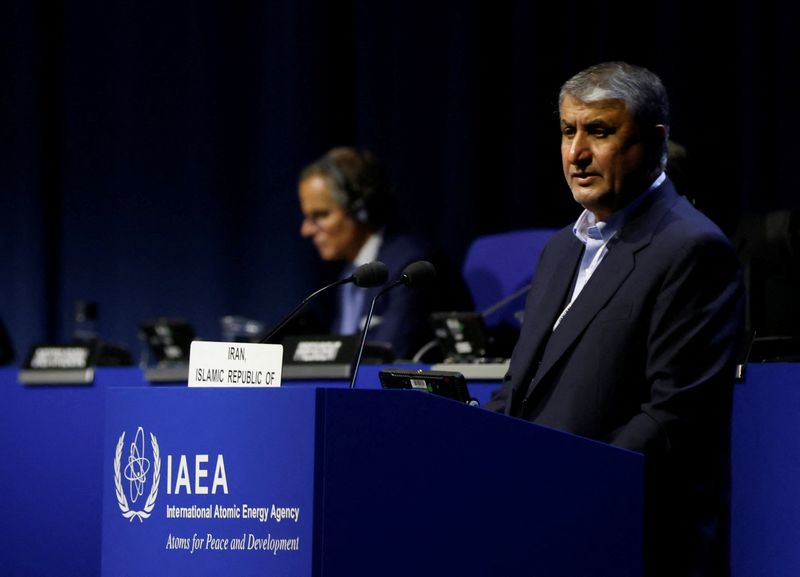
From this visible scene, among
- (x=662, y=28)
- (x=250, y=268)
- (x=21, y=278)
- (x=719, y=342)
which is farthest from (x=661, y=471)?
(x=21, y=278)

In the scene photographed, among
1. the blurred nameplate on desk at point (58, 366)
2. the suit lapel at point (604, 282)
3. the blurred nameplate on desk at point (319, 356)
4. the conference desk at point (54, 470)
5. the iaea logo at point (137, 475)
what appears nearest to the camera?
the iaea logo at point (137, 475)

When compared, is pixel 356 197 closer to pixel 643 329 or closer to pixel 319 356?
pixel 319 356

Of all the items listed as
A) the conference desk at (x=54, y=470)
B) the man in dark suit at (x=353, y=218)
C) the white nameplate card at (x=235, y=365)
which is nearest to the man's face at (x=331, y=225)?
the man in dark suit at (x=353, y=218)

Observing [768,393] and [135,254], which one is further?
[135,254]

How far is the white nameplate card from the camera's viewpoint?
85.9 inches

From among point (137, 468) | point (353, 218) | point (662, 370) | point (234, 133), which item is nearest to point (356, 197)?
point (353, 218)

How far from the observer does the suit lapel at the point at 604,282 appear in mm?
2486

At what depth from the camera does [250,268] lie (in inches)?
244

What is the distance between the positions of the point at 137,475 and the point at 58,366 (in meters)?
2.22

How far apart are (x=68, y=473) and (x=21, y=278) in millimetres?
2372

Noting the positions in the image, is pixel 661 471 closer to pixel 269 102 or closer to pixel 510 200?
pixel 510 200

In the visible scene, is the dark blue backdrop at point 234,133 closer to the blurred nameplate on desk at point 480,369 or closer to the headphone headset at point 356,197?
the headphone headset at point 356,197

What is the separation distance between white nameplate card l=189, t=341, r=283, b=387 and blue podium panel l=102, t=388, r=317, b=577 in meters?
0.11

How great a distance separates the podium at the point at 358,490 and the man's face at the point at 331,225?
278 cm
